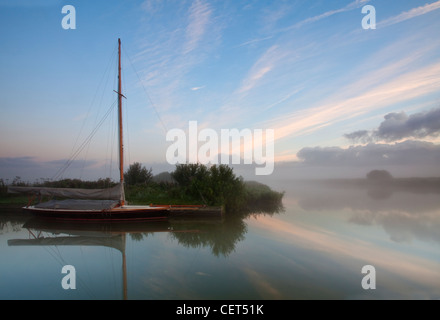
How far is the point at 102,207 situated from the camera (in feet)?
46.8

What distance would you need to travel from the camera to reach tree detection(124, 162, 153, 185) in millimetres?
25906

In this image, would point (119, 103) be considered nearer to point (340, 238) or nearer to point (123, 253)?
point (123, 253)

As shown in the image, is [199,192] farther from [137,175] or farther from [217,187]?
[137,175]

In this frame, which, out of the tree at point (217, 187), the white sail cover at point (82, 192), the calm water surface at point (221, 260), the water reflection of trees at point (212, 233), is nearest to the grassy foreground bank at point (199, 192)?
the tree at point (217, 187)

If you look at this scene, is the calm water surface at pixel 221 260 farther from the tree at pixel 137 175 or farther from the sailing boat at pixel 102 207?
the tree at pixel 137 175

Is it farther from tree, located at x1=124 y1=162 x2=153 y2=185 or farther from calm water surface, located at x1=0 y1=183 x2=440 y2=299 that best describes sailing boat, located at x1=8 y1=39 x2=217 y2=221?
tree, located at x1=124 y1=162 x2=153 y2=185

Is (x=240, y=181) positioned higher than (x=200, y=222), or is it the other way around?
(x=240, y=181)

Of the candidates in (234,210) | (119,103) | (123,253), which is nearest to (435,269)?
(123,253)

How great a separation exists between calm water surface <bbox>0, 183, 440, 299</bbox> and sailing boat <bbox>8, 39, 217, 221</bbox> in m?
0.75

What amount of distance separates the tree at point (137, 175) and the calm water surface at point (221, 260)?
12.2m

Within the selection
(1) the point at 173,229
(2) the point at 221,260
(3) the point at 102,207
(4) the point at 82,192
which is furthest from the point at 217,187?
(2) the point at 221,260

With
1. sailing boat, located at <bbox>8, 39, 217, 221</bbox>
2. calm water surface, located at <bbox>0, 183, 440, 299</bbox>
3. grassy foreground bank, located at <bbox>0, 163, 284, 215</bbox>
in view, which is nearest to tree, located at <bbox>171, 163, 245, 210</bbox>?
grassy foreground bank, located at <bbox>0, 163, 284, 215</bbox>
